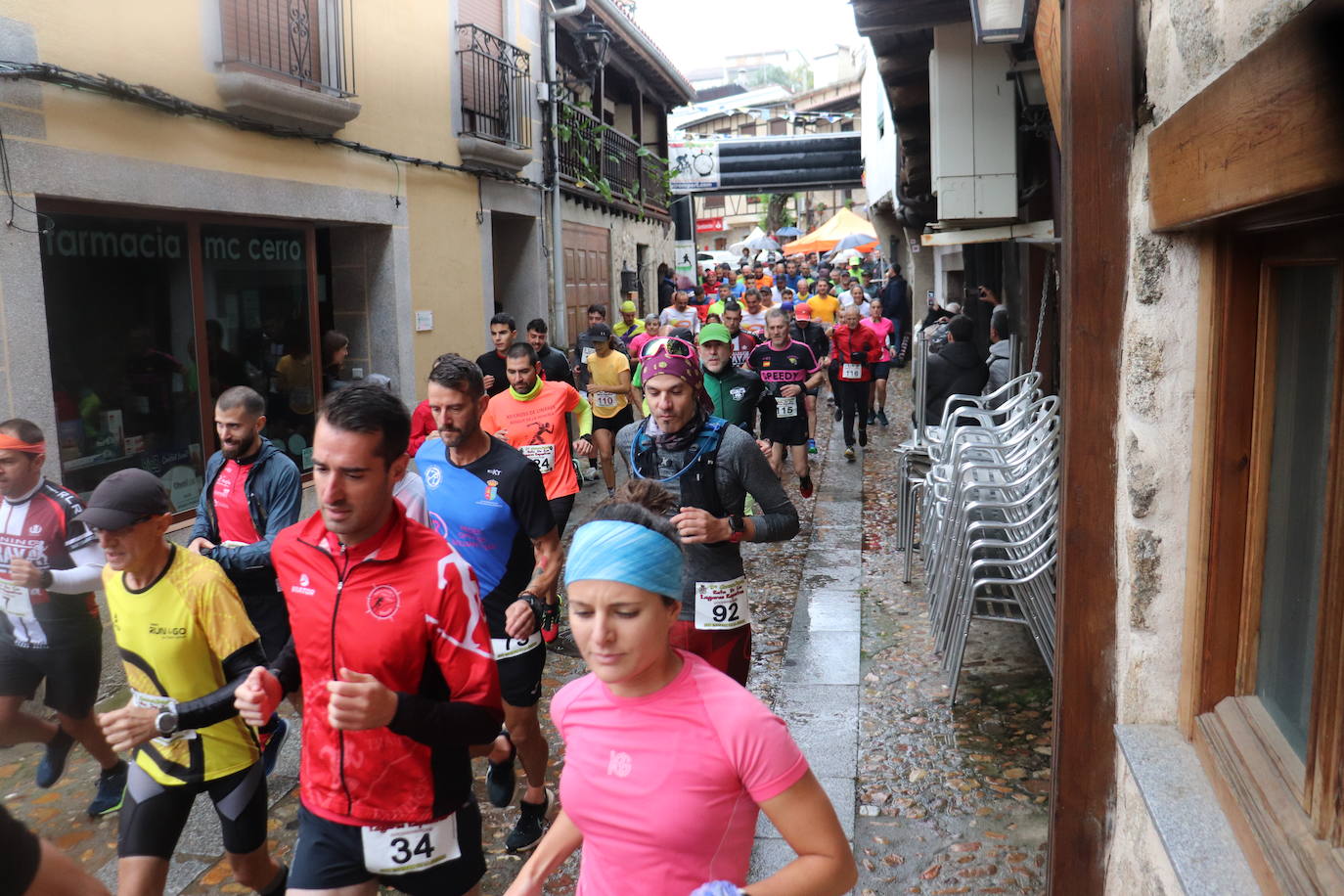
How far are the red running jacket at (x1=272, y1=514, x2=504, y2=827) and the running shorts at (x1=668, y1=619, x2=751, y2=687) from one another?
4.49ft

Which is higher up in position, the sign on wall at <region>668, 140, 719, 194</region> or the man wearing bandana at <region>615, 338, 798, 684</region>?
the sign on wall at <region>668, 140, 719, 194</region>

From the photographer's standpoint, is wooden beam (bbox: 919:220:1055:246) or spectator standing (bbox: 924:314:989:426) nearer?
wooden beam (bbox: 919:220:1055:246)

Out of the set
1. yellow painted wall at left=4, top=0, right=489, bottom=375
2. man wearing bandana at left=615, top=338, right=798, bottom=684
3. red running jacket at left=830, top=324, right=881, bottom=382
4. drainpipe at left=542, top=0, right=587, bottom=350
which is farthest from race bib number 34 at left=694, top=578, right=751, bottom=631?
drainpipe at left=542, top=0, right=587, bottom=350

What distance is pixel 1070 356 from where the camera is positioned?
3.29m

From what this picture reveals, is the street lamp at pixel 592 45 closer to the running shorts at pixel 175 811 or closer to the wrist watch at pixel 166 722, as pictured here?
the running shorts at pixel 175 811

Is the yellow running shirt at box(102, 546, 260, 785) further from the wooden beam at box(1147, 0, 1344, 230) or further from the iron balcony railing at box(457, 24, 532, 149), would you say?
the iron balcony railing at box(457, 24, 532, 149)

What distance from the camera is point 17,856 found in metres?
1.83

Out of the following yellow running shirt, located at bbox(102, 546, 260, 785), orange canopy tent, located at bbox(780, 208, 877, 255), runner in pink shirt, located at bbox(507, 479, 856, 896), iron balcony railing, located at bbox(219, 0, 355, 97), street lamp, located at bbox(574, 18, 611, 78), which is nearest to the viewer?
runner in pink shirt, located at bbox(507, 479, 856, 896)

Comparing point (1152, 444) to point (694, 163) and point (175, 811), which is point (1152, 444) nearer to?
point (175, 811)

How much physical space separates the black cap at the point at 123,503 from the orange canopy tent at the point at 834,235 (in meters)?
30.9

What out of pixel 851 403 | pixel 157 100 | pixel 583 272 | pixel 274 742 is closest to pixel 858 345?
pixel 851 403

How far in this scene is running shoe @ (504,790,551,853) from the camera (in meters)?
4.38

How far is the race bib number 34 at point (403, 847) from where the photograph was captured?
2.77m

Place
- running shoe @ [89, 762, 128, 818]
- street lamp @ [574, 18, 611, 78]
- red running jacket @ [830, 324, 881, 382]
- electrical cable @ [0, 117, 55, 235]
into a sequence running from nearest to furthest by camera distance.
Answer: running shoe @ [89, 762, 128, 818], electrical cable @ [0, 117, 55, 235], red running jacket @ [830, 324, 881, 382], street lamp @ [574, 18, 611, 78]
